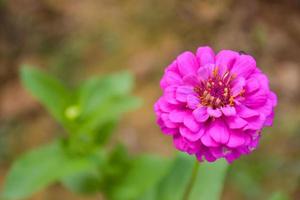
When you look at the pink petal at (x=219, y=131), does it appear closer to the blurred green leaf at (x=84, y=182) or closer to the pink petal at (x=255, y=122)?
the pink petal at (x=255, y=122)

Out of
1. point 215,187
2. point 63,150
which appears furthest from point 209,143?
point 63,150

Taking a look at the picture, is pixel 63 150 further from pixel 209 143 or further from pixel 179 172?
pixel 209 143

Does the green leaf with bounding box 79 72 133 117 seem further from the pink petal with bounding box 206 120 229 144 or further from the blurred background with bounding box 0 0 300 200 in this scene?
the pink petal with bounding box 206 120 229 144

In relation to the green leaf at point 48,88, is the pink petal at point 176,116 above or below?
below

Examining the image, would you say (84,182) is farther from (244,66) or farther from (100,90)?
(244,66)

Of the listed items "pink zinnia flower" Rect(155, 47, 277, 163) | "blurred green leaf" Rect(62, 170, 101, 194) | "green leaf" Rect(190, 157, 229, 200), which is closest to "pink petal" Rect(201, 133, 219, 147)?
"pink zinnia flower" Rect(155, 47, 277, 163)

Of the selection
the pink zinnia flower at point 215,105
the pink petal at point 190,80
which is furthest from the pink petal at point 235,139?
the pink petal at point 190,80

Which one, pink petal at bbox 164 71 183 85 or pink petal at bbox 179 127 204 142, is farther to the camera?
pink petal at bbox 164 71 183 85

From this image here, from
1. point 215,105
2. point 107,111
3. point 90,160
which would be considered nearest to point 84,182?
point 90,160
